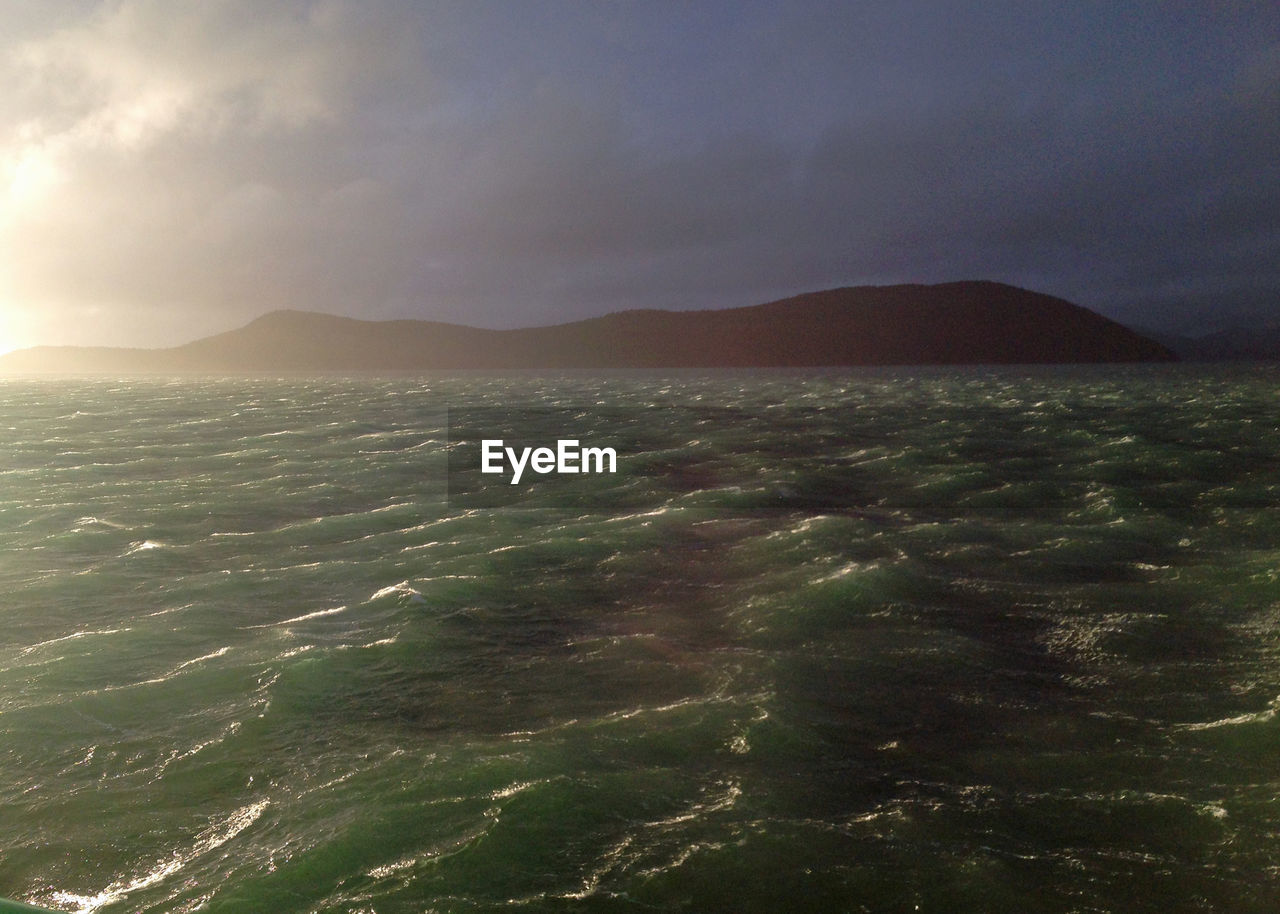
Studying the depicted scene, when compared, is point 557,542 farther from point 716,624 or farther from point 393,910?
point 393,910

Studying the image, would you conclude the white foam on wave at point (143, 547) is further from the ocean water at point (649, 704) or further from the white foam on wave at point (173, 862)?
the white foam on wave at point (173, 862)

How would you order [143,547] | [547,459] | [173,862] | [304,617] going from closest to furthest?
[173,862], [304,617], [143,547], [547,459]

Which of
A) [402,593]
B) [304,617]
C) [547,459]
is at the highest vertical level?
[547,459]

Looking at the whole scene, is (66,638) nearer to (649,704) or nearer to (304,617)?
(304,617)

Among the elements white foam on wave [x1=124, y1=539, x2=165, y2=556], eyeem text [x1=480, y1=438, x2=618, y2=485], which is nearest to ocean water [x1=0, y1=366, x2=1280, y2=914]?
white foam on wave [x1=124, y1=539, x2=165, y2=556]

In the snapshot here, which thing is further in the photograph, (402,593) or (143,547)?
(143,547)

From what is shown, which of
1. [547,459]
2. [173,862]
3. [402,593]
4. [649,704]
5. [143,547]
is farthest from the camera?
[547,459]

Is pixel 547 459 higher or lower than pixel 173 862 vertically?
higher

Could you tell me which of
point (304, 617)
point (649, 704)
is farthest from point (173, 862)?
point (304, 617)
